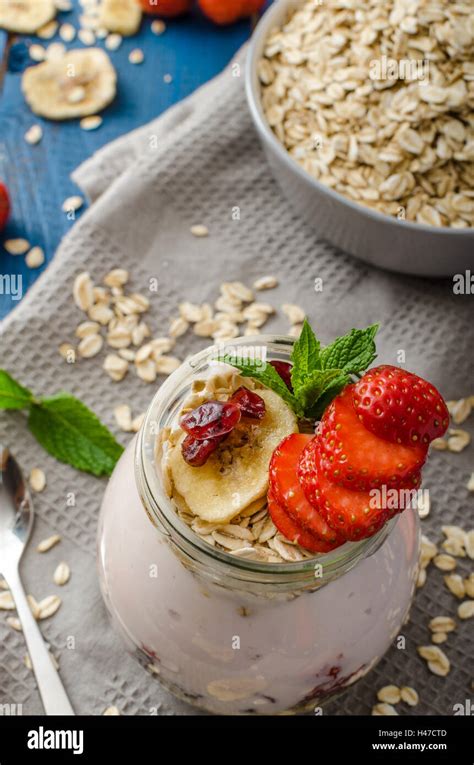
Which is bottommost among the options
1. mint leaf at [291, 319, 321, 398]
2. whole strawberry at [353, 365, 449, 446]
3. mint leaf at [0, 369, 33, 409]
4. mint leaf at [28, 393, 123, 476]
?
mint leaf at [28, 393, 123, 476]

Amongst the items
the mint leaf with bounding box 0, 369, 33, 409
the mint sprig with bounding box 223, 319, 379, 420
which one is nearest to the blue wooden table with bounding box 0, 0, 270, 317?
the mint leaf with bounding box 0, 369, 33, 409

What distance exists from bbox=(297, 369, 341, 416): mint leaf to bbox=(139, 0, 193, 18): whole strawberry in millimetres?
1082

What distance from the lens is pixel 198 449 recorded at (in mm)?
802

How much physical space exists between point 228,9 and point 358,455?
118cm

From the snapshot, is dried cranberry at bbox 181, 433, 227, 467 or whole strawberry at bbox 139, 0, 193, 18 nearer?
dried cranberry at bbox 181, 433, 227, 467

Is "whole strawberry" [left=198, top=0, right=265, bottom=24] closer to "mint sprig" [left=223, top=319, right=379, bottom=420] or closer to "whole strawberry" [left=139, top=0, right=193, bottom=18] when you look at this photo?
"whole strawberry" [left=139, top=0, right=193, bottom=18]

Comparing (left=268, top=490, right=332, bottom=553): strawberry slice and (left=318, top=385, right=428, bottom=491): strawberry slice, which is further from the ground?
(left=318, top=385, right=428, bottom=491): strawberry slice

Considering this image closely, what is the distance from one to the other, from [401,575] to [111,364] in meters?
0.56

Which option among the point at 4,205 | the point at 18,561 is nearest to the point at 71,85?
the point at 4,205

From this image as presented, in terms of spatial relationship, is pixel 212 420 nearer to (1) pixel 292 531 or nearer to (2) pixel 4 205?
(1) pixel 292 531

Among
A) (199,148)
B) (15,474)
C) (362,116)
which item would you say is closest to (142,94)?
(199,148)

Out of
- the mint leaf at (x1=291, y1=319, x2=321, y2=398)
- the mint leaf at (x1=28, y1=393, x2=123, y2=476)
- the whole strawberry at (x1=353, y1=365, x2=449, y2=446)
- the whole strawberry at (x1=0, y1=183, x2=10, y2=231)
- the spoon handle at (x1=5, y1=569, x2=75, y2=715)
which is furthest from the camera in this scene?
the whole strawberry at (x1=0, y1=183, x2=10, y2=231)

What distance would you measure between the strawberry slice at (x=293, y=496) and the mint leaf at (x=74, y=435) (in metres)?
0.52

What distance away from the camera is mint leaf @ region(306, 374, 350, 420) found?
805 mm
